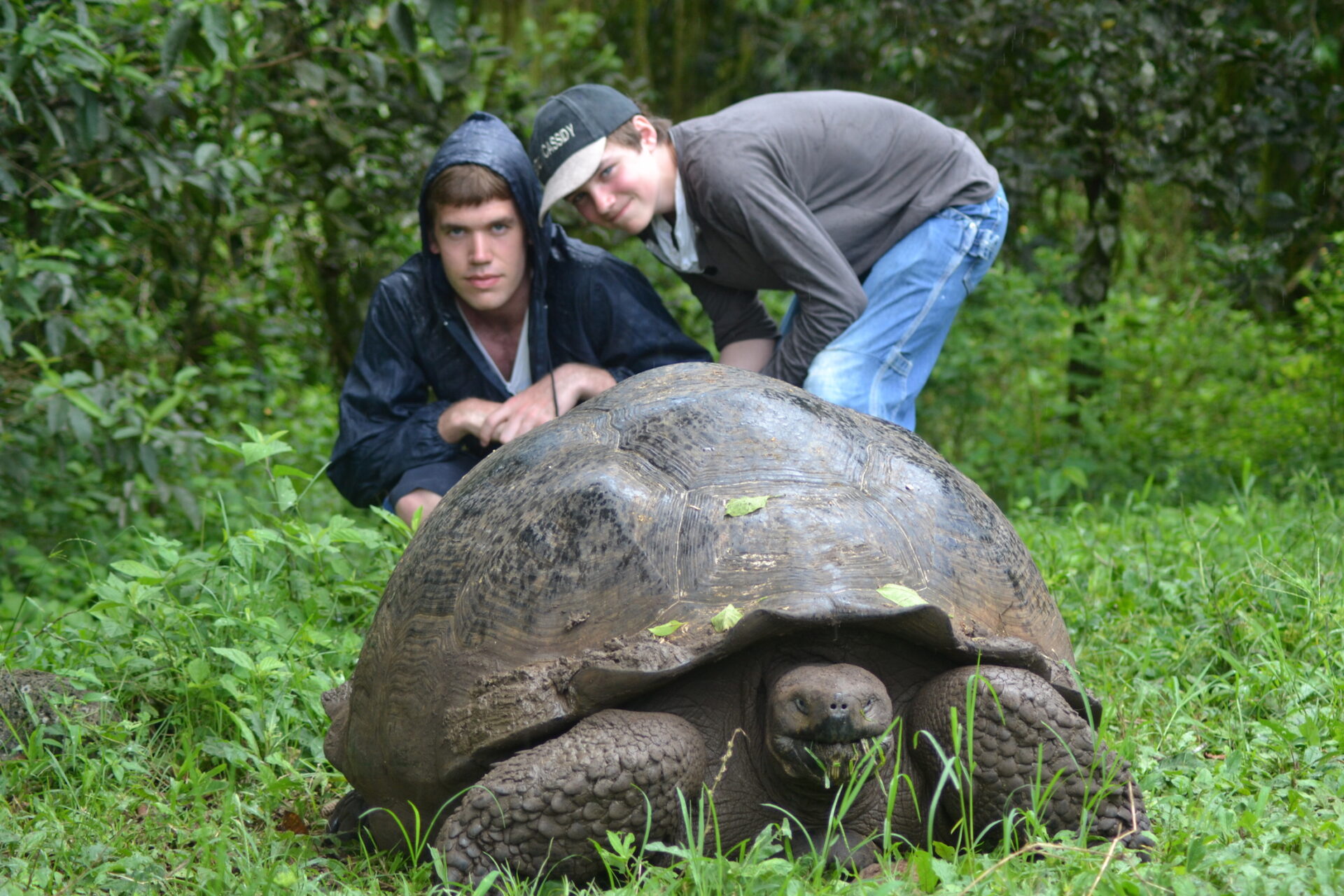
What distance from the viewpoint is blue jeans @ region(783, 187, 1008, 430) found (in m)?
3.61

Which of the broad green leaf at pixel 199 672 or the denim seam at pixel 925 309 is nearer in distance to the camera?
the broad green leaf at pixel 199 672

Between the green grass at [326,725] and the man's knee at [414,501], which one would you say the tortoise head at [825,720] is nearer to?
the green grass at [326,725]

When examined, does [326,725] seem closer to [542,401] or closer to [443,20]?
[542,401]

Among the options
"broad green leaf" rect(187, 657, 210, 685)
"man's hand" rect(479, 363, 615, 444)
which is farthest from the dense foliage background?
"man's hand" rect(479, 363, 615, 444)

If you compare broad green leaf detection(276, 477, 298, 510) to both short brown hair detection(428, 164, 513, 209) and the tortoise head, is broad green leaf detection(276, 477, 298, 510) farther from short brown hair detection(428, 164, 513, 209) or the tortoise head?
the tortoise head

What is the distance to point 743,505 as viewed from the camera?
2.07 m

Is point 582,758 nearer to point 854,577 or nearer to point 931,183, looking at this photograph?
point 854,577

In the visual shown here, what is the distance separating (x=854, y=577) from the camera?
1978 millimetres

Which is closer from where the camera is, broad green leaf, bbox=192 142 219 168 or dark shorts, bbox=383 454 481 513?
dark shorts, bbox=383 454 481 513

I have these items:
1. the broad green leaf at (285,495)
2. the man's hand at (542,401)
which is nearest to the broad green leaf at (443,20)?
the man's hand at (542,401)

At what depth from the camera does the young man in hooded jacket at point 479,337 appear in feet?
12.1

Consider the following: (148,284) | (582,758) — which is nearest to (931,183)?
(582,758)

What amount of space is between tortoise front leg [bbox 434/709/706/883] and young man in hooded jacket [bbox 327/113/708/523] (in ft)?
5.95

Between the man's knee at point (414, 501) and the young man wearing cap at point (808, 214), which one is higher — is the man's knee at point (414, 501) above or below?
below
